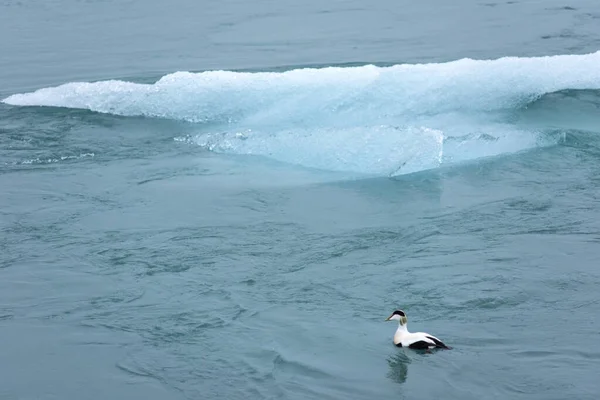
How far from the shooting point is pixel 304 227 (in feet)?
28.0

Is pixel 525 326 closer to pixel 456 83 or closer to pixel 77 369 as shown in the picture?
pixel 77 369

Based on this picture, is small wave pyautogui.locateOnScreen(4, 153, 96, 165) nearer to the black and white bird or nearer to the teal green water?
the teal green water

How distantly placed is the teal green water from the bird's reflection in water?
0.8 inches

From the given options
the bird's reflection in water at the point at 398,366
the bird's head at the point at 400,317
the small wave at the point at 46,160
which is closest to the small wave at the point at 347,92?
the small wave at the point at 46,160

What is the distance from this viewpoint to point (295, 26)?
17891 mm

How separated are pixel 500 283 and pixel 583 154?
312 cm

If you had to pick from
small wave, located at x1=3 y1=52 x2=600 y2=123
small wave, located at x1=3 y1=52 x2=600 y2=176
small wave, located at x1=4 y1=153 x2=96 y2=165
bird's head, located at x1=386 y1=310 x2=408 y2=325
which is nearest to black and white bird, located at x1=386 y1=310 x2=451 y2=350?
bird's head, located at x1=386 y1=310 x2=408 y2=325

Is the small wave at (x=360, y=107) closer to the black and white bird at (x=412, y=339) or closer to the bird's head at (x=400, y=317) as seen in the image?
the bird's head at (x=400, y=317)

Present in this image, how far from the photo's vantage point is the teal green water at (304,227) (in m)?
6.30

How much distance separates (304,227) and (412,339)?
2439 millimetres

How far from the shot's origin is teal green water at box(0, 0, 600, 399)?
248 inches

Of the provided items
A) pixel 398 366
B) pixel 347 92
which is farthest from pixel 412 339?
pixel 347 92

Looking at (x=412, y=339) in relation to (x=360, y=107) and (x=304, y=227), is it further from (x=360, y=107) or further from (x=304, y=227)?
(x=360, y=107)

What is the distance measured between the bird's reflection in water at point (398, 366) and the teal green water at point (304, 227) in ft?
0.07
